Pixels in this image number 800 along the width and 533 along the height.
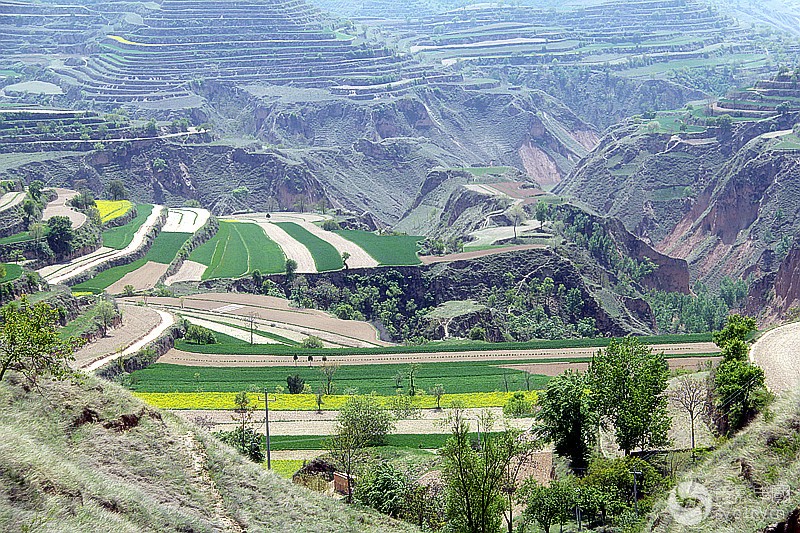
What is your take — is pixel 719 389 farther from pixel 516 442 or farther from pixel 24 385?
pixel 24 385

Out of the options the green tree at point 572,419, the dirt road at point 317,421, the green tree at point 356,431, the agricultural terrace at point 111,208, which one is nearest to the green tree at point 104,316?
the dirt road at point 317,421

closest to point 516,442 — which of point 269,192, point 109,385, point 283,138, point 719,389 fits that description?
point 719,389

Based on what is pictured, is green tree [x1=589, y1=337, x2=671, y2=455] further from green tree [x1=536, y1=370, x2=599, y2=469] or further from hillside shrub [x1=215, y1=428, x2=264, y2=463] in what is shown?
hillside shrub [x1=215, y1=428, x2=264, y2=463]

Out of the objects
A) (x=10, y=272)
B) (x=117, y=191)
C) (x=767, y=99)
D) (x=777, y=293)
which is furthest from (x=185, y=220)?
(x=767, y=99)

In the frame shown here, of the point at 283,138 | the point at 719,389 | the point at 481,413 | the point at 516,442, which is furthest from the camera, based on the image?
the point at 283,138

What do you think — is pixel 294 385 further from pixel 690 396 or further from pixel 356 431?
pixel 690 396

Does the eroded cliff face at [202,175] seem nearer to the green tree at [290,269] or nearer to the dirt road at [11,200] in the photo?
the dirt road at [11,200]
